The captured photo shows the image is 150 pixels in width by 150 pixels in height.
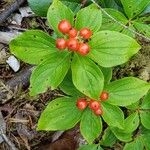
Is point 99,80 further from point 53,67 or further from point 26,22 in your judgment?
point 26,22

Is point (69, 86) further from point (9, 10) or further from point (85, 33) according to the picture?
point (9, 10)

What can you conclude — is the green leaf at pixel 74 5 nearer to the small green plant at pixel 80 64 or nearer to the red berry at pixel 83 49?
the small green plant at pixel 80 64

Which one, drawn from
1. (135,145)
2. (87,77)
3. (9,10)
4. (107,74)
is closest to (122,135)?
(135,145)

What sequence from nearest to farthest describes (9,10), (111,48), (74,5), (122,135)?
(111,48) → (122,135) → (74,5) → (9,10)

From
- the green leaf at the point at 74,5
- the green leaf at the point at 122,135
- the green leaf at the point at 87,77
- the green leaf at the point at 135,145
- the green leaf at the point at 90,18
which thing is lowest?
the green leaf at the point at 135,145

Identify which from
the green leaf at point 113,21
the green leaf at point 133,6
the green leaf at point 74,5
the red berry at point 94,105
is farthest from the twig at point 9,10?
the red berry at point 94,105
